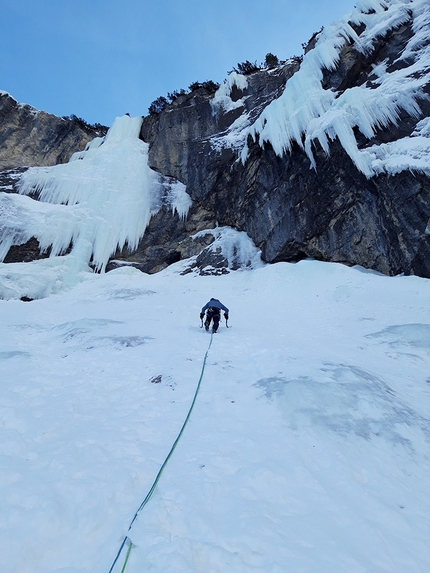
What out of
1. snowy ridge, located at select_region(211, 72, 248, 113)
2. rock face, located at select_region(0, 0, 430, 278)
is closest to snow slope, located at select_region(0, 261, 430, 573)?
rock face, located at select_region(0, 0, 430, 278)

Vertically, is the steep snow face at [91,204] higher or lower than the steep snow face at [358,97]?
lower

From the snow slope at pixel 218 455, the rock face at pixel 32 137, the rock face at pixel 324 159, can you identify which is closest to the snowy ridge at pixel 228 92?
the rock face at pixel 324 159

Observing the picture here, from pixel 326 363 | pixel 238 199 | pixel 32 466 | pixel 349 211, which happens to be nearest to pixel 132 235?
pixel 238 199

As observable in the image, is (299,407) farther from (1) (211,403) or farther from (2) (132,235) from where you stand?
(2) (132,235)

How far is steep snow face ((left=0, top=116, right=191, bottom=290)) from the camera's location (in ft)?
69.4

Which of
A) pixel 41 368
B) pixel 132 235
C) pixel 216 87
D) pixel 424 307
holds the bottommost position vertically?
pixel 41 368

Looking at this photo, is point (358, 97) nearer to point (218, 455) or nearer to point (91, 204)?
point (218, 455)

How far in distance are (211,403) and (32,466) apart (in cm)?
209

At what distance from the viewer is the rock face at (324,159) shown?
1284 cm

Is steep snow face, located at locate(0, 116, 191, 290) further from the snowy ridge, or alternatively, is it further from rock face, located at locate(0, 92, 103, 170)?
the snowy ridge

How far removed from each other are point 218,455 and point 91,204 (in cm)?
2323

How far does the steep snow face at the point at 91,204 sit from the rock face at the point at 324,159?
3.38 ft

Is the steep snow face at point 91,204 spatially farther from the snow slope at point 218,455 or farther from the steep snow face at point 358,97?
the snow slope at point 218,455

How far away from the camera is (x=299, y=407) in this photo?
3.86 meters
